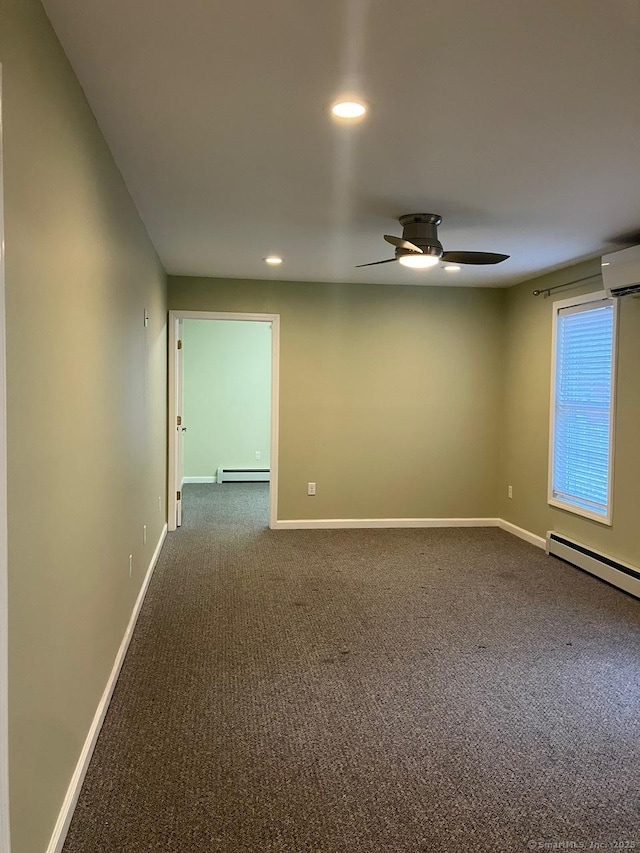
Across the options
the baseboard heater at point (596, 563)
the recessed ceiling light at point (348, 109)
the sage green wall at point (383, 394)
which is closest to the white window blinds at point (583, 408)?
the baseboard heater at point (596, 563)

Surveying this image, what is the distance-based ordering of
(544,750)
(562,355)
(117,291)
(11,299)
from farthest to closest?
(562,355) → (117,291) → (544,750) → (11,299)

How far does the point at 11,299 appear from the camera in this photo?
1.43m

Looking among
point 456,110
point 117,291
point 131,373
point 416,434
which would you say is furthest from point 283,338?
point 456,110

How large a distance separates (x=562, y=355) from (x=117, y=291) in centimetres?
384

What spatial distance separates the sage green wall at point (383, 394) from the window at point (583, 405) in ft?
3.53

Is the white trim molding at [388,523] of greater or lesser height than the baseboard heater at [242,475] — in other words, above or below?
below

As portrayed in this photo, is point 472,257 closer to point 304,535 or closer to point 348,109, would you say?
point 348,109

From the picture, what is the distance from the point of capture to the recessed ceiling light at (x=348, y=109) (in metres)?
2.24

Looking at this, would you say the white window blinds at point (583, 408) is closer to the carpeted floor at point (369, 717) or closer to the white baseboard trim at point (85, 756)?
the carpeted floor at point (369, 717)

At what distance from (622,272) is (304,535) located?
347 centimetres

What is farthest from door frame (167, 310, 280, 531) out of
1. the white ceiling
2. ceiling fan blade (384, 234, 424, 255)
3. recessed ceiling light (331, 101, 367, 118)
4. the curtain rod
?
recessed ceiling light (331, 101, 367, 118)

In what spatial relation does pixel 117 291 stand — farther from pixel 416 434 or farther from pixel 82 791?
pixel 416 434

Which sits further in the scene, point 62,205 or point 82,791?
point 82,791

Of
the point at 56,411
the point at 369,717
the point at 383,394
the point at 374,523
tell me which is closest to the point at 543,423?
the point at 383,394
